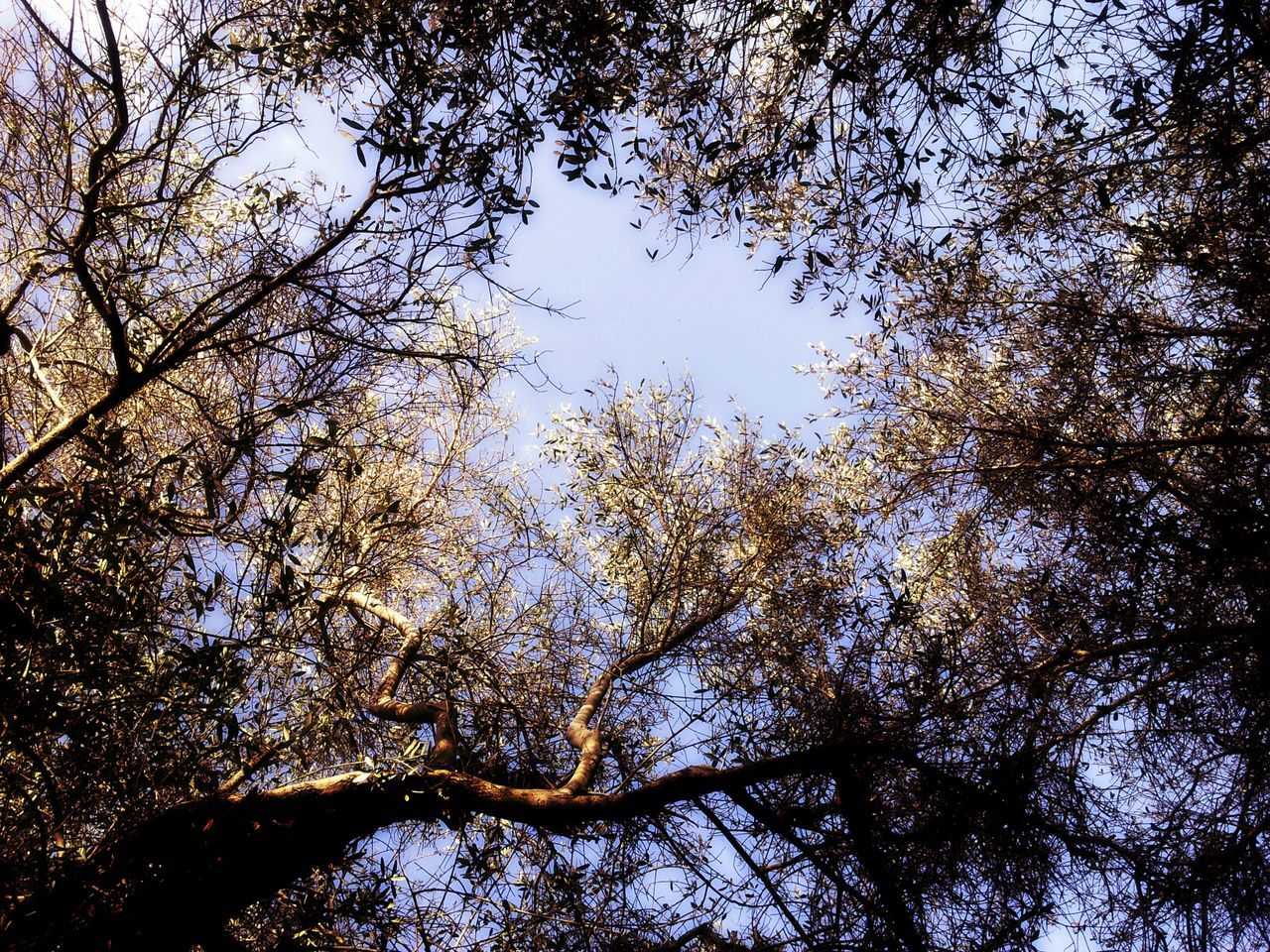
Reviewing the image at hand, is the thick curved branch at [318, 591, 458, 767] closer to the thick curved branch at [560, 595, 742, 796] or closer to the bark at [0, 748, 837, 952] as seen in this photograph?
the bark at [0, 748, 837, 952]

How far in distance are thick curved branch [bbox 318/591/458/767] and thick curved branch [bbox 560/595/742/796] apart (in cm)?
78

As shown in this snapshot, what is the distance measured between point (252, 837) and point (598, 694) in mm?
2759

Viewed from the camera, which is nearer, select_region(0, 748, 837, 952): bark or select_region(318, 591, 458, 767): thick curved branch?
select_region(0, 748, 837, 952): bark

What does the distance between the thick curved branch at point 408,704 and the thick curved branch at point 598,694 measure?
2.57 feet

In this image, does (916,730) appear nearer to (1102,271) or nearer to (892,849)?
(892,849)

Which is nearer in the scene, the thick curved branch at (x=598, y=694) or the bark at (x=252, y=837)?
the bark at (x=252, y=837)

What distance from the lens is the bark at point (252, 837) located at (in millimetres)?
3635

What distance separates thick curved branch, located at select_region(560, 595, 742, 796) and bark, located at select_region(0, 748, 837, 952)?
0.33 m

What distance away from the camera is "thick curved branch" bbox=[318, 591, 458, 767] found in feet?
16.3

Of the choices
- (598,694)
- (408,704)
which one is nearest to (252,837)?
(408,704)

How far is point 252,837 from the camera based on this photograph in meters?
4.16

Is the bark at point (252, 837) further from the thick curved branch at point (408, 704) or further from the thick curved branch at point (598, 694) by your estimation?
the thick curved branch at point (408, 704)

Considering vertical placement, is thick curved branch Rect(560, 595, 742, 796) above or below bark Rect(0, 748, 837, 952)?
above

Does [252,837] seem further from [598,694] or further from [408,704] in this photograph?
[598,694]
